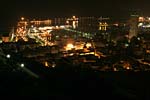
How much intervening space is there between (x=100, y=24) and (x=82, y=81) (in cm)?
1847

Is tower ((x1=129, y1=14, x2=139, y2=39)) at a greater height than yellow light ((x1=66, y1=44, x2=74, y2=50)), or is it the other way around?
tower ((x1=129, y1=14, x2=139, y2=39))

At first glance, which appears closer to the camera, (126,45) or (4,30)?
(126,45)

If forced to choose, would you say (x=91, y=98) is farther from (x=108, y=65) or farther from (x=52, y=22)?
(x=52, y=22)

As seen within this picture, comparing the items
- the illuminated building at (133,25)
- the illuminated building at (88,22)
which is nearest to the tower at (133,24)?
the illuminated building at (133,25)

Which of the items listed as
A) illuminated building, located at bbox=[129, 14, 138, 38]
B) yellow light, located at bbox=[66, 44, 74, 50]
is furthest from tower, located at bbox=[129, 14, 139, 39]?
yellow light, located at bbox=[66, 44, 74, 50]

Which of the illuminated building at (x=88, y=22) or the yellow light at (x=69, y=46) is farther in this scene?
the illuminated building at (x=88, y=22)

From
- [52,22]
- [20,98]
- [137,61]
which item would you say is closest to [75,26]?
[52,22]

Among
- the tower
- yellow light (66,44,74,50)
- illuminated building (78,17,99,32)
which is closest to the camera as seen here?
yellow light (66,44,74,50)

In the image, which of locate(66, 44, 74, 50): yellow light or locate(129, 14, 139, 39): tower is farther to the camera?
locate(129, 14, 139, 39): tower

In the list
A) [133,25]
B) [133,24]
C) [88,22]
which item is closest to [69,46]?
[133,25]

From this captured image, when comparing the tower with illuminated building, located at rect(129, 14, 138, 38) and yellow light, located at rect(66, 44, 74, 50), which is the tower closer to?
illuminated building, located at rect(129, 14, 138, 38)

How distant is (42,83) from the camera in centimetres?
596

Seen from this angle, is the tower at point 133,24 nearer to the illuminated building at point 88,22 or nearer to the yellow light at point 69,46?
the illuminated building at point 88,22

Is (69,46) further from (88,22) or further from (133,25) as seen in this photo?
(88,22)
